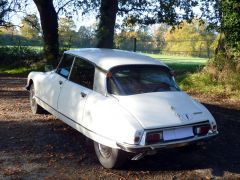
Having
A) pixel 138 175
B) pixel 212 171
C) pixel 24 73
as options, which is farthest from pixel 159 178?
pixel 24 73

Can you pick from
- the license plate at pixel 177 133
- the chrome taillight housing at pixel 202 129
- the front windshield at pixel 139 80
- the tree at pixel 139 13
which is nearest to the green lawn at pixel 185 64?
the tree at pixel 139 13

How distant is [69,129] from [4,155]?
1760mm

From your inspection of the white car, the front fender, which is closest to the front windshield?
the white car

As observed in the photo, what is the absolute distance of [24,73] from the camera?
18.8 m

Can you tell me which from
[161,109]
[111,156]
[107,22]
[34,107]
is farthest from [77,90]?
[107,22]

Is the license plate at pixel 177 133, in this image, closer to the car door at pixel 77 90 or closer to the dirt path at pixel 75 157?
the dirt path at pixel 75 157

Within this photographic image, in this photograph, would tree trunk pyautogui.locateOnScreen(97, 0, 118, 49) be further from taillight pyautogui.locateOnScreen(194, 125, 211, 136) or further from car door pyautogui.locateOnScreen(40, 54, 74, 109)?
taillight pyautogui.locateOnScreen(194, 125, 211, 136)

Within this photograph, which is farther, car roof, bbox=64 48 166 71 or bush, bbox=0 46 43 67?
bush, bbox=0 46 43 67

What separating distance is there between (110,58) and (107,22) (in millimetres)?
10911

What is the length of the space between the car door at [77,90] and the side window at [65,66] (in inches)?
7.5

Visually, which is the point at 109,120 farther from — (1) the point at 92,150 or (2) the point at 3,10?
(2) the point at 3,10

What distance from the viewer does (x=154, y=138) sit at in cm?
522

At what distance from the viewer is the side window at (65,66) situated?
7181 mm

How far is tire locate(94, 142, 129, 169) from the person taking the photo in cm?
546
